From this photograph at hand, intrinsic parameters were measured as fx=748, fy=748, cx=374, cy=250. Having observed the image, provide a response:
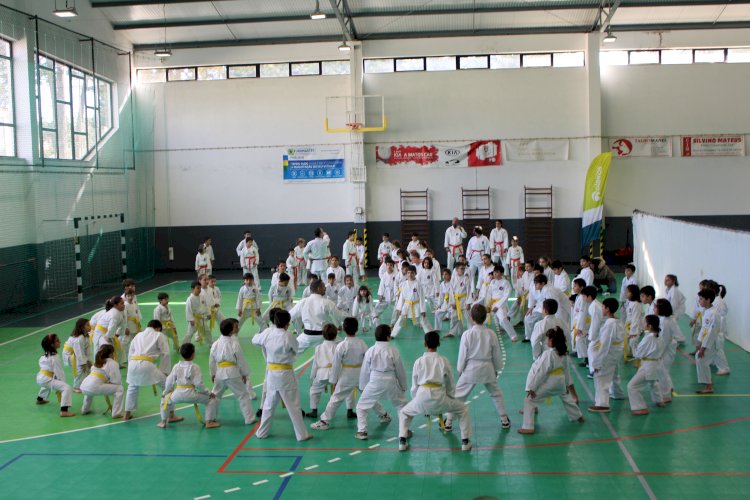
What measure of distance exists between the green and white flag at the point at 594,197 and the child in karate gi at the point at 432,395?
55.3ft

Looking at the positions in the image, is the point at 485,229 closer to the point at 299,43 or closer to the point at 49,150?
the point at 299,43

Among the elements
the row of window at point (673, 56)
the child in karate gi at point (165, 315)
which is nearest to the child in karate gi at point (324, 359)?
the child in karate gi at point (165, 315)

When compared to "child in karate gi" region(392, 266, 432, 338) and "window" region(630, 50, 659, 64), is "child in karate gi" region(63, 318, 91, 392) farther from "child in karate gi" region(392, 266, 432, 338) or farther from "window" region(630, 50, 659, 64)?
"window" region(630, 50, 659, 64)

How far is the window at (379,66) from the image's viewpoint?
2658cm

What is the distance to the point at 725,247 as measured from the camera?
1492 cm

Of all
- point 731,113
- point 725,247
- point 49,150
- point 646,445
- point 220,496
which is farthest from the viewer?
point 731,113

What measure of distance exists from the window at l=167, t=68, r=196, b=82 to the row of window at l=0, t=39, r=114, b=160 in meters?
2.96

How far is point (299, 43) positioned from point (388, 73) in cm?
332

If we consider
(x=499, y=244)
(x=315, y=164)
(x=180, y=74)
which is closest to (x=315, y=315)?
(x=499, y=244)

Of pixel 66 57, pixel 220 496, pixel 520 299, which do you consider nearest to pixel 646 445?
pixel 220 496

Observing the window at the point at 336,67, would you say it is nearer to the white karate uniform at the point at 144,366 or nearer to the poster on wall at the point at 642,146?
the poster on wall at the point at 642,146

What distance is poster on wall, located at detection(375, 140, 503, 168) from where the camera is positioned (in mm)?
26406

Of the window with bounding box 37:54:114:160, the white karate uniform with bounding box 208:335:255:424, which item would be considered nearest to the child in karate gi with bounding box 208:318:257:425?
the white karate uniform with bounding box 208:335:255:424

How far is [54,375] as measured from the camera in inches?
438
